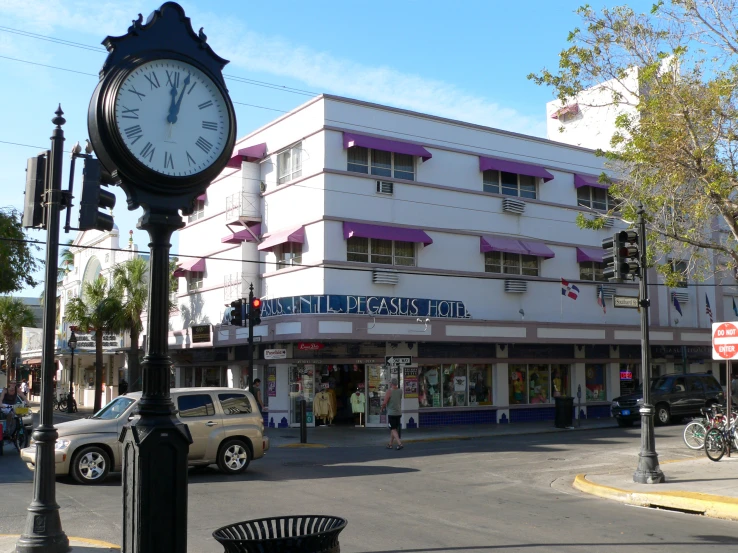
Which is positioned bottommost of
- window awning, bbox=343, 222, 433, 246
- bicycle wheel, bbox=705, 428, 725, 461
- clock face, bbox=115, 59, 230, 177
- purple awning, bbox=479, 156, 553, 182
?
bicycle wheel, bbox=705, 428, 725, 461

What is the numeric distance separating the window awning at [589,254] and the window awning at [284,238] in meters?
12.7

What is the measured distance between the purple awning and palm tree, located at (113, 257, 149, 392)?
57.8 ft

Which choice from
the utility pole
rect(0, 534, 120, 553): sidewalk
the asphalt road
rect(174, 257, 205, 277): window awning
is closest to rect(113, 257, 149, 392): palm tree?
rect(174, 257, 205, 277): window awning

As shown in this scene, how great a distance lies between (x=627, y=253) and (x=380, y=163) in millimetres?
15714

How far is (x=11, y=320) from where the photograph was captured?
58969mm

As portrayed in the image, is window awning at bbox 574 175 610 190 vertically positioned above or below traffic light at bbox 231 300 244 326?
above

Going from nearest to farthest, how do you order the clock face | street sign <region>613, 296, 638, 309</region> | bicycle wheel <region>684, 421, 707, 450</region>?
the clock face → street sign <region>613, 296, 638, 309</region> → bicycle wheel <region>684, 421, 707, 450</region>

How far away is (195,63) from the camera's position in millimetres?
4359

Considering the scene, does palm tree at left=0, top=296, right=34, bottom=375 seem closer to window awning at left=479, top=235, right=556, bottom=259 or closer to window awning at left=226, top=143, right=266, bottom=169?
window awning at left=226, top=143, right=266, bottom=169

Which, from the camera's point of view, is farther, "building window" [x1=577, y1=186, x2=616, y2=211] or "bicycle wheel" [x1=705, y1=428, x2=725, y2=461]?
"building window" [x1=577, y1=186, x2=616, y2=211]

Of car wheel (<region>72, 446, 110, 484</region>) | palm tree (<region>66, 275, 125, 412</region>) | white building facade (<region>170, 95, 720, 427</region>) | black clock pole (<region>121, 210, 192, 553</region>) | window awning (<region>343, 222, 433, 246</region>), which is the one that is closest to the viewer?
black clock pole (<region>121, 210, 192, 553</region>)

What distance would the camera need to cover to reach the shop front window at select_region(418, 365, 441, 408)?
29.5m

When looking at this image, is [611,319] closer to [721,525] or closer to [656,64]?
[656,64]

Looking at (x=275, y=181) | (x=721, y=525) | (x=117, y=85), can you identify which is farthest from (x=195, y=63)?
(x=275, y=181)
